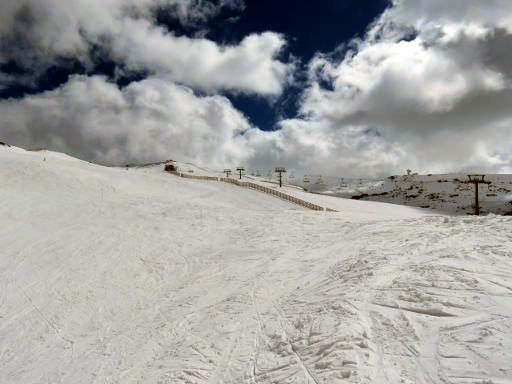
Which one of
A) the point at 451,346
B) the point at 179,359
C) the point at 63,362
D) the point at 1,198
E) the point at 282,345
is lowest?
the point at 63,362

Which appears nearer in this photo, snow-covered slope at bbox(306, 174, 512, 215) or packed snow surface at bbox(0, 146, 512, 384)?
packed snow surface at bbox(0, 146, 512, 384)

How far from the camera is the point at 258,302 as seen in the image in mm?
7562

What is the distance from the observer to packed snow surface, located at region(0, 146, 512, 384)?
182 inches

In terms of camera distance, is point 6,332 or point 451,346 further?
point 6,332

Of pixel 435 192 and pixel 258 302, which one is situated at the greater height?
pixel 435 192

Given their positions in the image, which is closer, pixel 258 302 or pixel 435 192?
pixel 258 302

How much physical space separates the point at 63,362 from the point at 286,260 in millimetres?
6557

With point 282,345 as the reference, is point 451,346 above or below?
above

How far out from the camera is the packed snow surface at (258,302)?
4633mm

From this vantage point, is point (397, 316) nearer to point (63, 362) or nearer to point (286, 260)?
point (286, 260)

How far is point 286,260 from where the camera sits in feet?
35.0

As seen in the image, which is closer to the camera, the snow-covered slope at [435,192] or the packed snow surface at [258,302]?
the packed snow surface at [258,302]

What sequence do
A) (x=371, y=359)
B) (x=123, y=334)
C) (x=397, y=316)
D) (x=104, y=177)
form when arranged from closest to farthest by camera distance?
(x=371, y=359)
(x=397, y=316)
(x=123, y=334)
(x=104, y=177)

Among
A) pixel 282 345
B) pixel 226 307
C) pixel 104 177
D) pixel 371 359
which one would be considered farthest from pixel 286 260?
pixel 104 177
